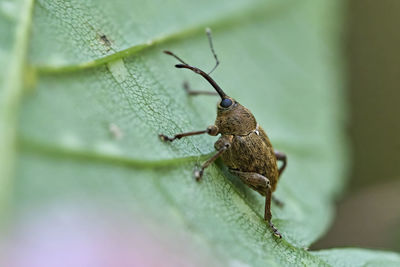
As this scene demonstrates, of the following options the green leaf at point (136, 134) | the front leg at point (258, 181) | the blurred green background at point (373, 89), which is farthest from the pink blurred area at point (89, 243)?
the blurred green background at point (373, 89)

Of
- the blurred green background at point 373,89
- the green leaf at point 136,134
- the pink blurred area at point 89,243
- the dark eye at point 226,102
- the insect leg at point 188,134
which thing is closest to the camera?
the pink blurred area at point 89,243

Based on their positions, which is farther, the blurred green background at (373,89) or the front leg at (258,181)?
the blurred green background at (373,89)

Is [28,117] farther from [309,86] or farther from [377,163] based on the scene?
[377,163]

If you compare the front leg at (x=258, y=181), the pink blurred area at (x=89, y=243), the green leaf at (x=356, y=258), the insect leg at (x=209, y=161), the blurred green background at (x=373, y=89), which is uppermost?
the pink blurred area at (x=89, y=243)

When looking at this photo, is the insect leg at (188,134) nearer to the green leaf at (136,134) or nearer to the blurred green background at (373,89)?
the green leaf at (136,134)

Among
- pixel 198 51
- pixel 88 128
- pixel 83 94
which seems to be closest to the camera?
pixel 88 128

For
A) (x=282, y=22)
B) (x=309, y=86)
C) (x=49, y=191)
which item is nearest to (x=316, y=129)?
(x=309, y=86)

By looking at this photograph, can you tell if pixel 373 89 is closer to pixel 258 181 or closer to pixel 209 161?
pixel 258 181
